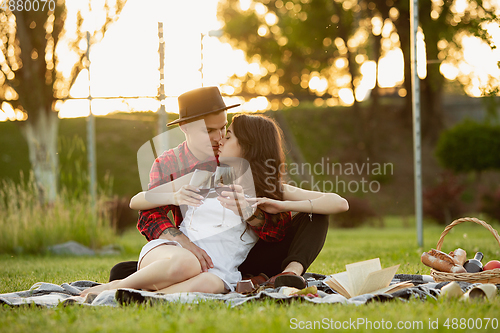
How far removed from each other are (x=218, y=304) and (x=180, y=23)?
4.72m

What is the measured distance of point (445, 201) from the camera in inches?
397

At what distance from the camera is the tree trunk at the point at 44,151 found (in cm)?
623

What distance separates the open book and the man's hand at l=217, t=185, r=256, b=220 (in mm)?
588

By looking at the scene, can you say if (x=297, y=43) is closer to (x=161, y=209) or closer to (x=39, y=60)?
(x=39, y=60)

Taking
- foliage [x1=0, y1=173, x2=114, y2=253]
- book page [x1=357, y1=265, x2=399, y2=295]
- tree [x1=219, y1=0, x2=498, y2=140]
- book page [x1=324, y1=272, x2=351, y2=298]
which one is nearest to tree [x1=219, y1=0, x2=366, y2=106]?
tree [x1=219, y1=0, x2=498, y2=140]

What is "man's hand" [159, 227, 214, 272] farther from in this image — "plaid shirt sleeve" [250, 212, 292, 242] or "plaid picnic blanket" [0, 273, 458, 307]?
"plaid shirt sleeve" [250, 212, 292, 242]

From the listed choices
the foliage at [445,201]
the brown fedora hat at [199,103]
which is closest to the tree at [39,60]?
the brown fedora hat at [199,103]

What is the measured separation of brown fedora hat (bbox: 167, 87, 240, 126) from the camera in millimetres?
2945

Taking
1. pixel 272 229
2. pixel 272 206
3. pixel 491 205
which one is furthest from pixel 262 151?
pixel 491 205

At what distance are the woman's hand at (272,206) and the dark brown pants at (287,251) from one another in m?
0.22

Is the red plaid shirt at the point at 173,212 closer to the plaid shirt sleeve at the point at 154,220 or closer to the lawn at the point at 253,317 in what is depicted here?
the plaid shirt sleeve at the point at 154,220

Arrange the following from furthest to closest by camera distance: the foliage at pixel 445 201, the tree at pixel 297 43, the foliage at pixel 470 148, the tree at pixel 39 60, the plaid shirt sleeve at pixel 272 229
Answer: the tree at pixel 297 43 → the foliage at pixel 470 148 → the foliage at pixel 445 201 → the tree at pixel 39 60 → the plaid shirt sleeve at pixel 272 229

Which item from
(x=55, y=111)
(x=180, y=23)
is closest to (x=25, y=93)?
(x=55, y=111)

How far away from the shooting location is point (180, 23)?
6.09 meters
